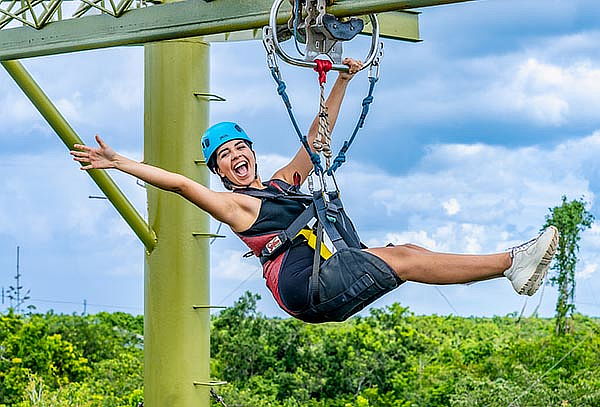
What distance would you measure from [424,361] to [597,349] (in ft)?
5.50

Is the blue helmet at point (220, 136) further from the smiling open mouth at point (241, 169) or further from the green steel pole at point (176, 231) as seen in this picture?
the green steel pole at point (176, 231)

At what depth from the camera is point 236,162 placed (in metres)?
4.17

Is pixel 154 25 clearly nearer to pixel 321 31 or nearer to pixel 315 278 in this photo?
pixel 321 31

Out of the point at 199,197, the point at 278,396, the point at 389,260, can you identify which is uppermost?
the point at 278,396

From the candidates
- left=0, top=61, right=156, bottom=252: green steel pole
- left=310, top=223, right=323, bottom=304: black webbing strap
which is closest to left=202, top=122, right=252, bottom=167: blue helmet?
left=310, top=223, right=323, bottom=304: black webbing strap

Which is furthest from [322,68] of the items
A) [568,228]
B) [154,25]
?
[568,228]

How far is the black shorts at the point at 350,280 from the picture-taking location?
12.2 feet

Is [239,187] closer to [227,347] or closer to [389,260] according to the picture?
[389,260]

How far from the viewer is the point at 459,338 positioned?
508 inches

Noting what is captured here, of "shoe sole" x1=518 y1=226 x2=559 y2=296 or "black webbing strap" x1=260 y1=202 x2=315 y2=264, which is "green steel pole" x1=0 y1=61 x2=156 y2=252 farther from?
"shoe sole" x1=518 y1=226 x2=559 y2=296

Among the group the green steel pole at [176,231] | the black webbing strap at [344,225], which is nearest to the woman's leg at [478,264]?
the black webbing strap at [344,225]

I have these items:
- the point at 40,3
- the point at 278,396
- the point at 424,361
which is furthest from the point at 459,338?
the point at 40,3

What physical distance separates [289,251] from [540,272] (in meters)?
0.86

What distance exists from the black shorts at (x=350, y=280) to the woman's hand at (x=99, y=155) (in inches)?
31.7
